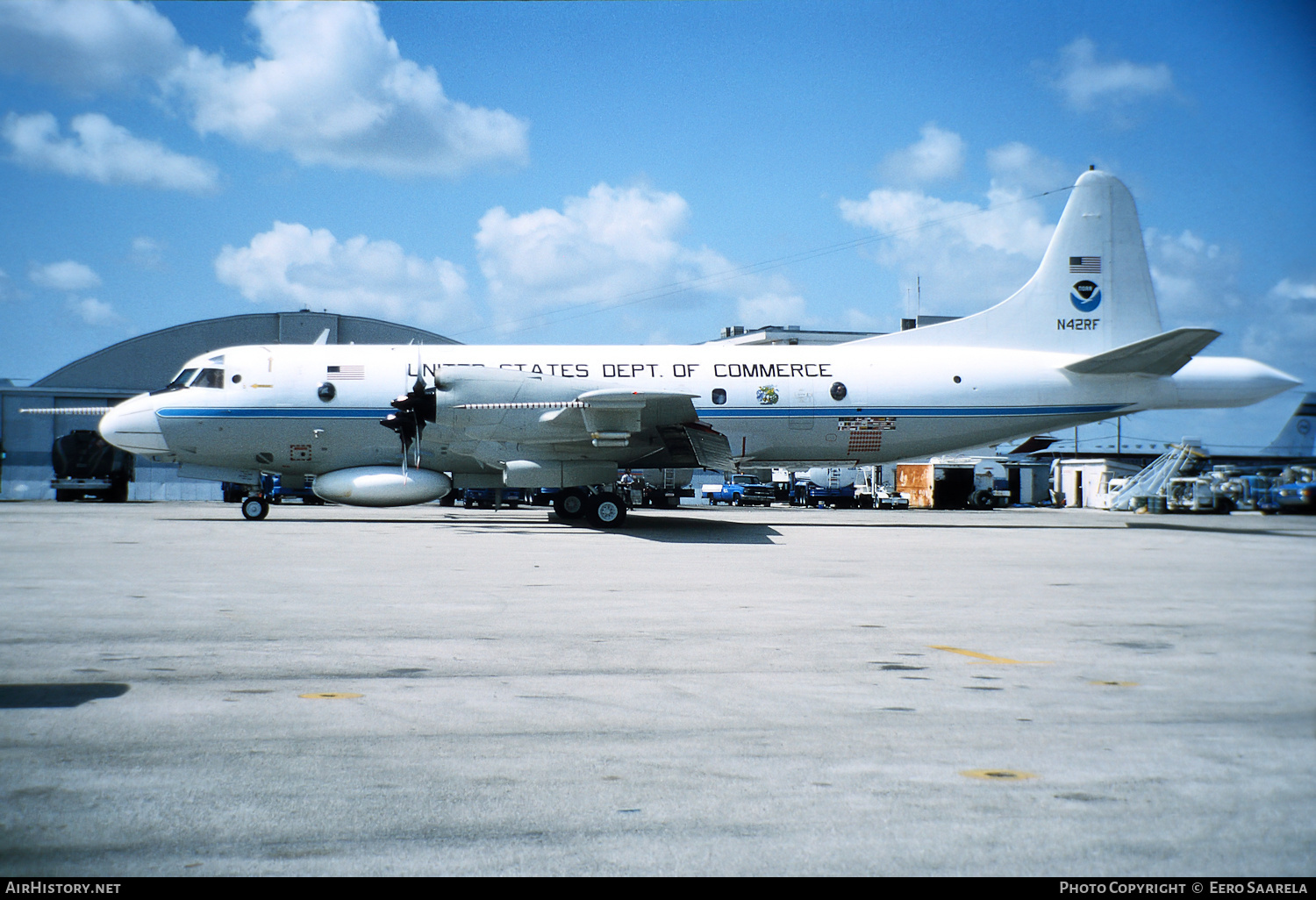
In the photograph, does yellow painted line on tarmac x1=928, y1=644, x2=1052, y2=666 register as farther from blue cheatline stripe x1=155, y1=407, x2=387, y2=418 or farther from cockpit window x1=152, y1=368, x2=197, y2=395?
cockpit window x1=152, y1=368, x2=197, y2=395

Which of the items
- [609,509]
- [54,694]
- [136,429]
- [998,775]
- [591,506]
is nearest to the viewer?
[998,775]

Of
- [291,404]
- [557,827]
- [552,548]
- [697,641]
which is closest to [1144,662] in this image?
[697,641]

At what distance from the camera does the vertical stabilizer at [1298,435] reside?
11164mm

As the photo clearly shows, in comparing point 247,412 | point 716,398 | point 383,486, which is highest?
point 716,398

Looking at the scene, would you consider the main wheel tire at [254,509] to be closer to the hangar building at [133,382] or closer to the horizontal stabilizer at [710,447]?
the horizontal stabilizer at [710,447]

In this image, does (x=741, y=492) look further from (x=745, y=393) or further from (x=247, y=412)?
(x=247, y=412)

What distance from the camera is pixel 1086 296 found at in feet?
78.6

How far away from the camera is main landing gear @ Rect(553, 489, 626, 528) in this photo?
69.8ft

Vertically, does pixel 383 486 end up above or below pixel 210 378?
below

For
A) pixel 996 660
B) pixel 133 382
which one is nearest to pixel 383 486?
pixel 996 660

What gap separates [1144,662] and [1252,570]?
7.61 metres

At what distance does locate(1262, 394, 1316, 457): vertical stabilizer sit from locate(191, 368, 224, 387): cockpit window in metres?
21.6

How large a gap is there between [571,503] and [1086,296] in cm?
1467

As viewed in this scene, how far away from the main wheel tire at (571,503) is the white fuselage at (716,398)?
1.47 metres
